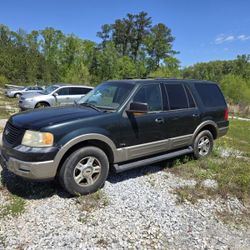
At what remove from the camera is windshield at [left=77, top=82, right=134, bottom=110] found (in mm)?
4686

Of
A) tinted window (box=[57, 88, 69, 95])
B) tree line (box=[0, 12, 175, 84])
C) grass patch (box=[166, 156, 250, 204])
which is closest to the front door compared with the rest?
grass patch (box=[166, 156, 250, 204])

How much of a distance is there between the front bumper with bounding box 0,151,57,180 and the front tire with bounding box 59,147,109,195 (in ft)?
0.64

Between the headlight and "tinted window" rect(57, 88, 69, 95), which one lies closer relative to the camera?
the headlight

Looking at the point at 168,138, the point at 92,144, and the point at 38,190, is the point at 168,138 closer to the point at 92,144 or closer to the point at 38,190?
the point at 92,144

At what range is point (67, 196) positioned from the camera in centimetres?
415

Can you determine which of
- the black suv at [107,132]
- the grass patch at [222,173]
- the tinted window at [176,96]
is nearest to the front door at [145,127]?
the black suv at [107,132]

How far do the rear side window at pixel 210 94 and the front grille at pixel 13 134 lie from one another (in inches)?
153

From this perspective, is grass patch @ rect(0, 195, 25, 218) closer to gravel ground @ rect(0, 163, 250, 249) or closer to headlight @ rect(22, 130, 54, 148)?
gravel ground @ rect(0, 163, 250, 249)

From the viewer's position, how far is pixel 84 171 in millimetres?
4133

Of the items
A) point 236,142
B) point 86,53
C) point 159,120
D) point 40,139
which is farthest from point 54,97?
point 86,53

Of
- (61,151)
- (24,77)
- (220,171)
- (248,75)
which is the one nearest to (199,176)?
(220,171)

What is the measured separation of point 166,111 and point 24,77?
4474 centimetres

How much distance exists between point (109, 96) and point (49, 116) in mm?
1282

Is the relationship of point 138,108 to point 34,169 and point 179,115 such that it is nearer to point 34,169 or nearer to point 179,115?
point 179,115
